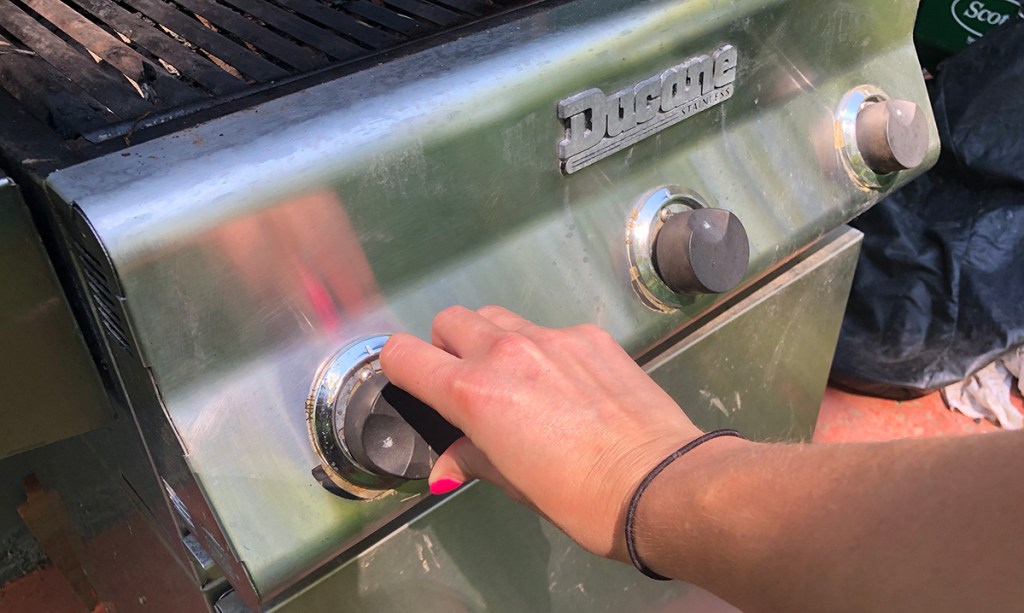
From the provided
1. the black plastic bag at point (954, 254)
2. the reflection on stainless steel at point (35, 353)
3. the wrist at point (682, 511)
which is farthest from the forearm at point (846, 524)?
the black plastic bag at point (954, 254)

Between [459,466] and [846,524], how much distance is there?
26 centimetres

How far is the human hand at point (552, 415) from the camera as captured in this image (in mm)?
519

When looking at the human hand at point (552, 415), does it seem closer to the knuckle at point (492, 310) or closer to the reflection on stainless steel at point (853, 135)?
the knuckle at point (492, 310)

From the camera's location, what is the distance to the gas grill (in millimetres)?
514

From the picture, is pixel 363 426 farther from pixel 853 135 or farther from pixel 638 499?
pixel 853 135

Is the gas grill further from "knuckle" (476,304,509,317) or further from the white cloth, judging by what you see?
the white cloth

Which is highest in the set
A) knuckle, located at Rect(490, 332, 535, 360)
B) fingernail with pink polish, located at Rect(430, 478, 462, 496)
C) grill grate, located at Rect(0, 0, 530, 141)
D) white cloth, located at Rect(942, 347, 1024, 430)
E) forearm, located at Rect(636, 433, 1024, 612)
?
grill grate, located at Rect(0, 0, 530, 141)

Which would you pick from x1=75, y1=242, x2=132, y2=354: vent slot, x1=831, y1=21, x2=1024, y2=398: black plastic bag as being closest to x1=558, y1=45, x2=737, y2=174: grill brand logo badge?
x1=75, y1=242, x2=132, y2=354: vent slot

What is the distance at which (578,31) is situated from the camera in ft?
2.14

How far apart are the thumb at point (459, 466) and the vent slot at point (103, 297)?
8.4 inches

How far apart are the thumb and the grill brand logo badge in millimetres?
232

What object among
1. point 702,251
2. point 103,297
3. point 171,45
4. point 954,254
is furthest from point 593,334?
point 954,254

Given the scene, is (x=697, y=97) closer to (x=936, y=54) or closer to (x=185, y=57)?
(x=185, y=57)

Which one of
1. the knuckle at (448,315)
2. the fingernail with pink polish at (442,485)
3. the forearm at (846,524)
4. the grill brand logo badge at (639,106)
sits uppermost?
the grill brand logo badge at (639,106)
